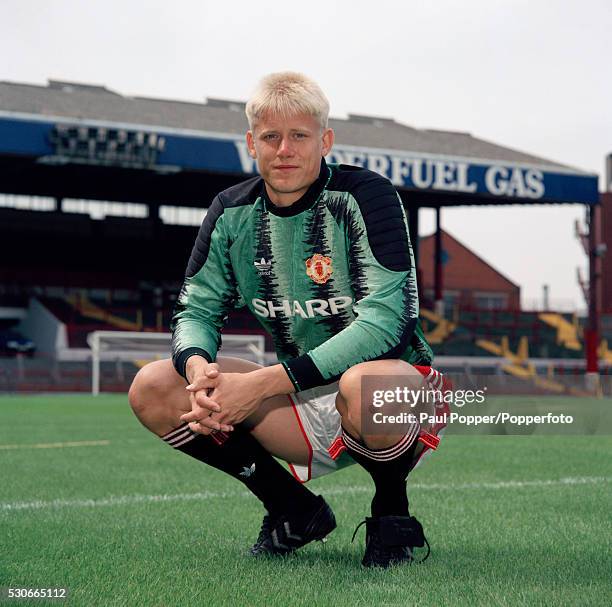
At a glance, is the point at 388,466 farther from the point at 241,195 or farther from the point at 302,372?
the point at 241,195

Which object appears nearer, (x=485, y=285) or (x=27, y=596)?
(x=27, y=596)

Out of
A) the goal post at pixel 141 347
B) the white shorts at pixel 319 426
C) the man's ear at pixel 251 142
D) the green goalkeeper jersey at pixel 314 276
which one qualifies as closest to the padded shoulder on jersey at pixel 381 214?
the green goalkeeper jersey at pixel 314 276

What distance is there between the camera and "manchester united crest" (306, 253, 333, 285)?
3537 mm

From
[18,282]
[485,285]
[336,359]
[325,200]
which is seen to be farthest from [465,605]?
[485,285]

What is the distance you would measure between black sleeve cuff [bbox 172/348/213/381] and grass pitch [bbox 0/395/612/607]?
648 millimetres

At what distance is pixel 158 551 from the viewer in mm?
3807

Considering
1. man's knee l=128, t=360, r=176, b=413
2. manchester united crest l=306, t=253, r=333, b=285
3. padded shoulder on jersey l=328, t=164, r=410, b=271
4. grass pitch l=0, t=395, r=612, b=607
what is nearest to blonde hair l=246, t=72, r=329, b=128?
padded shoulder on jersey l=328, t=164, r=410, b=271

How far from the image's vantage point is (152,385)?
362cm

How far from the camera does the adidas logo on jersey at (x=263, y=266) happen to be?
3611 mm

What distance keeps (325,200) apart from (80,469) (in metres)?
4.20

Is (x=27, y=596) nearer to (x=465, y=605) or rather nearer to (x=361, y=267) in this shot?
(x=465, y=605)

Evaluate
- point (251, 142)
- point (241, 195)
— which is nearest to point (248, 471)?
point (241, 195)

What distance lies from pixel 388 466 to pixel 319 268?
0.69m

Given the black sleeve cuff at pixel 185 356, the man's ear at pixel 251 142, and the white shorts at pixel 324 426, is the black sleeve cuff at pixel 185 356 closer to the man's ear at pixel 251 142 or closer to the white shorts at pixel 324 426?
the white shorts at pixel 324 426
